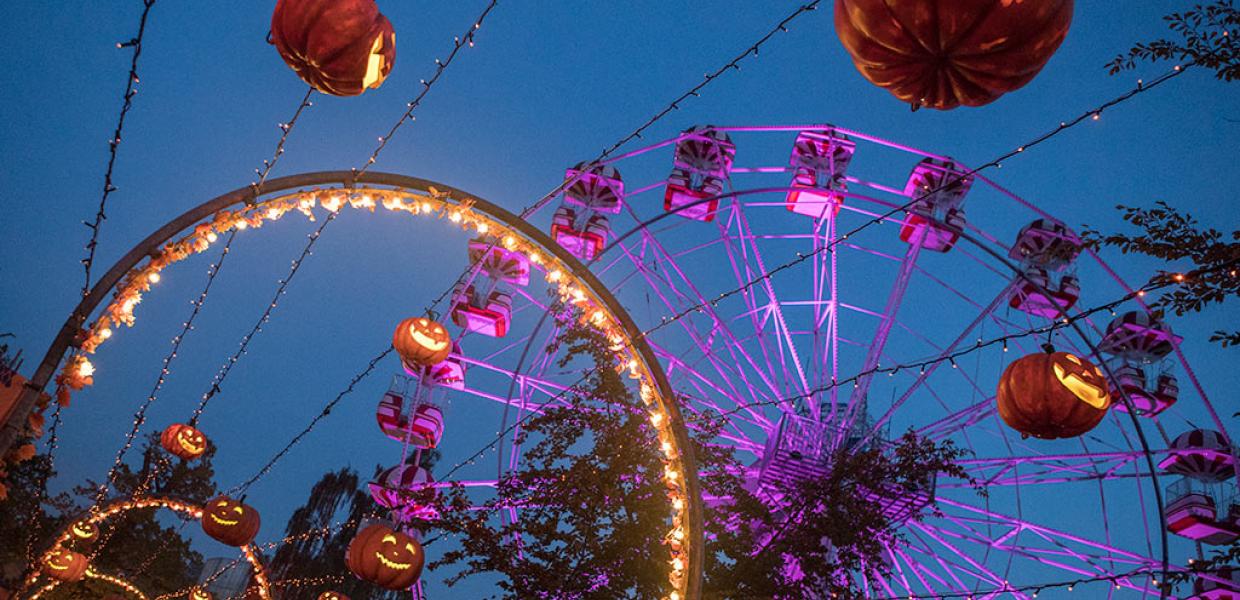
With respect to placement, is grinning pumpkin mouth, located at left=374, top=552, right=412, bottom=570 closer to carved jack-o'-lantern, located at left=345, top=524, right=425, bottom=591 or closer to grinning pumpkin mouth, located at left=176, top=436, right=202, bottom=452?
carved jack-o'-lantern, located at left=345, top=524, right=425, bottom=591

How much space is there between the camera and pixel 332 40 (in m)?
4.11

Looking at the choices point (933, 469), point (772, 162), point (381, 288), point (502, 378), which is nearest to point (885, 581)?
point (933, 469)

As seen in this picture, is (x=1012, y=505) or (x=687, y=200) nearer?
(x=687, y=200)

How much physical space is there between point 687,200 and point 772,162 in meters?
122

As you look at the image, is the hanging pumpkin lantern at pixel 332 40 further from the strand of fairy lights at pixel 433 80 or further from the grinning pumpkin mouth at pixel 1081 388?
the grinning pumpkin mouth at pixel 1081 388

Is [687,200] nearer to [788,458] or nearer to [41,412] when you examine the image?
[788,458]

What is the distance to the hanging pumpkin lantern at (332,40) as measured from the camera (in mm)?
4082

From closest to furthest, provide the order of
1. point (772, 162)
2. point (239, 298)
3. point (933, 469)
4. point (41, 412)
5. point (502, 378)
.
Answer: point (41, 412) < point (933, 469) < point (502, 378) < point (239, 298) < point (772, 162)

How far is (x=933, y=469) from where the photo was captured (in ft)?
38.7

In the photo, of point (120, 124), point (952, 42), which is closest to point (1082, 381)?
point (952, 42)

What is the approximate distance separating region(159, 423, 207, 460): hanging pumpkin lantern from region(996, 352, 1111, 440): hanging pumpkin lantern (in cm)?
1127

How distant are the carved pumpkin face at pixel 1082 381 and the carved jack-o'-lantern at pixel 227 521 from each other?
11.5 metres

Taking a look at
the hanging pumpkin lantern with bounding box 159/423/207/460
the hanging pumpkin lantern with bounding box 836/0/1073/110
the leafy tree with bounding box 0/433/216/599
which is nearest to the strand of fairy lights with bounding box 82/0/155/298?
the hanging pumpkin lantern with bounding box 836/0/1073/110

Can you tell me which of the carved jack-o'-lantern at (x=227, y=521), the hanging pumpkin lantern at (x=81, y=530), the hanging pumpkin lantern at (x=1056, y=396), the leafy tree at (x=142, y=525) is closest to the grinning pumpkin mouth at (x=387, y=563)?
the carved jack-o'-lantern at (x=227, y=521)
